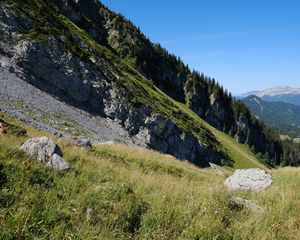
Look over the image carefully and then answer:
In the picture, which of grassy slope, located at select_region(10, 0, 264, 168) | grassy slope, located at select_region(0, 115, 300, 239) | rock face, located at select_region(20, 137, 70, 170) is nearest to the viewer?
grassy slope, located at select_region(0, 115, 300, 239)

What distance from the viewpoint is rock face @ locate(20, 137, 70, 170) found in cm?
994

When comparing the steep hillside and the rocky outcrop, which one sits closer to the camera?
the steep hillside

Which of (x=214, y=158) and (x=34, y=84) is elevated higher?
(x=34, y=84)

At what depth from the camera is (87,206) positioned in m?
7.36

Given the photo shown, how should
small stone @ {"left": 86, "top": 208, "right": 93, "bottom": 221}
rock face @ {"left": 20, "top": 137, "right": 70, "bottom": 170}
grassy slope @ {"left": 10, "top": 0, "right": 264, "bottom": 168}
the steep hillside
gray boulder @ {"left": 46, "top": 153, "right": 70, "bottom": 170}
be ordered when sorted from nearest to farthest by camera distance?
small stone @ {"left": 86, "top": 208, "right": 93, "bottom": 221} < gray boulder @ {"left": 46, "top": 153, "right": 70, "bottom": 170} < rock face @ {"left": 20, "top": 137, "right": 70, "bottom": 170} < the steep hillside < grassy slope @ {"left": 10, "top": 0, "right": 264, "bottom": 168}

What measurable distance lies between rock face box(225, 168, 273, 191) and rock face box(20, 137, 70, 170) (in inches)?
325

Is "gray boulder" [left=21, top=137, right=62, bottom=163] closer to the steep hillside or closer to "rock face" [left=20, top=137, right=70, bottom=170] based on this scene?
"rock face" [left=20, top=137, right=70, bottom=170]

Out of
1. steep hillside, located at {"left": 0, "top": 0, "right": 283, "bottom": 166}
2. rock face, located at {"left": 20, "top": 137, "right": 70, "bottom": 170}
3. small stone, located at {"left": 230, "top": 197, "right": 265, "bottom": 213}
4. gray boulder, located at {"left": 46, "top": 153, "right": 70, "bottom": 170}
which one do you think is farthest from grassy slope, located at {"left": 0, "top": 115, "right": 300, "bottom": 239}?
A: steep hillside, located at {"left": 0, "top": 0, "right": 283, "bottom": 166}

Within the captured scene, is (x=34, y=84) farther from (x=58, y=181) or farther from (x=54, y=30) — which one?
(x=58, y=181)

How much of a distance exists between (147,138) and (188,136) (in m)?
26.3

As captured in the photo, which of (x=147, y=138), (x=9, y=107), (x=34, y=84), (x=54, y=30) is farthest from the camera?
(x=147, y=138)

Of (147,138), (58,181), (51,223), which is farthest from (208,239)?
(147,138)

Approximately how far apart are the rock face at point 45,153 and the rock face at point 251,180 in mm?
8246

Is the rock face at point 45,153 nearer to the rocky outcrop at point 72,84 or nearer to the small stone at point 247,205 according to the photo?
the small stone at point 247,205
